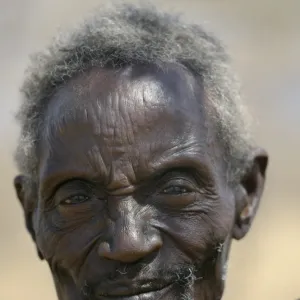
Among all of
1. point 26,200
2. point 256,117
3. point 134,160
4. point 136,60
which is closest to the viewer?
point 134,160

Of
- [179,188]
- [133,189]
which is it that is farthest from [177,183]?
[133,189]

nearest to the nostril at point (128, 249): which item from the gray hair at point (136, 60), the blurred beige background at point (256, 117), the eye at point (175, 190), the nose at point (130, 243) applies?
the nose at point (130, 243)

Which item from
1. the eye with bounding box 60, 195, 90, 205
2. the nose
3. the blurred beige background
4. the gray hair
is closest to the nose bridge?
the nose

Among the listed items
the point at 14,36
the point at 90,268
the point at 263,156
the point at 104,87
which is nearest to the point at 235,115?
the point at 263,156

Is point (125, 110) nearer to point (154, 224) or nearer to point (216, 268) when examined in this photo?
point (154, 224)

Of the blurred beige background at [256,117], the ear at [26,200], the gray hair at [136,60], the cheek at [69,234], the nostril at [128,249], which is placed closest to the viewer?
the nostril at [128,249]

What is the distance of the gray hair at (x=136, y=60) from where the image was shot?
296 cm

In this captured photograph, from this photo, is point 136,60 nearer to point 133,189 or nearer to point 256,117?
point 133,189

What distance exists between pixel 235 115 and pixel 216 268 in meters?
0.45

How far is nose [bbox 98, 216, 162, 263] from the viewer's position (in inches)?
107

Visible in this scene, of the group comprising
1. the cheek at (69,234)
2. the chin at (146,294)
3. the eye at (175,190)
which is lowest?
the chin at (146,294)

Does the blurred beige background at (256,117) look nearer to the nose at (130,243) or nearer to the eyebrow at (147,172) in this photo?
the eyebrow at (147,172)

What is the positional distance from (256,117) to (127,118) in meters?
3.00

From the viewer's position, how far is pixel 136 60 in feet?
9.62
